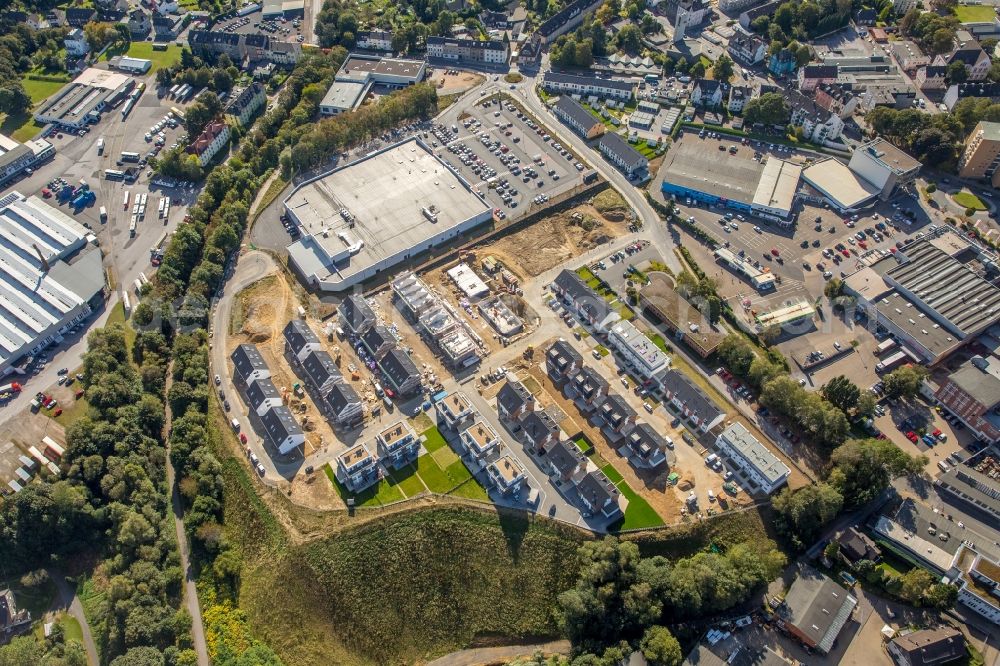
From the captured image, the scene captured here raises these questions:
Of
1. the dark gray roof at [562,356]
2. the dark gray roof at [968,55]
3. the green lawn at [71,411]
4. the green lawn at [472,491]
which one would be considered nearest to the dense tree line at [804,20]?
the dark gray roof at [968,55]

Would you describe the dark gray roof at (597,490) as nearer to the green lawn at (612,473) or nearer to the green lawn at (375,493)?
the green lawn at (612,473)

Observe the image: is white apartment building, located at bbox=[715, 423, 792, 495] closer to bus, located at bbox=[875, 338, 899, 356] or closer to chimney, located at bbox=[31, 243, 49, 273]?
bus, located at bbox=[875, 338, 899, 356]

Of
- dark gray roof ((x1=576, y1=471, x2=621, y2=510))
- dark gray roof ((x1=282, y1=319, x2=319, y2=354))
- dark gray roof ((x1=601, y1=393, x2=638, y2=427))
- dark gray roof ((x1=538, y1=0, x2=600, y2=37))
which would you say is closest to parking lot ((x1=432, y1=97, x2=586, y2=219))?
dark gray roof ((x1=538, y1=0, x2=600, y2=37))

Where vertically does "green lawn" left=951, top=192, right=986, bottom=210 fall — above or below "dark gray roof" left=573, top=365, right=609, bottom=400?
above

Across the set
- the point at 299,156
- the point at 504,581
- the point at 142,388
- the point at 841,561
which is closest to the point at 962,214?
the point at 841,561

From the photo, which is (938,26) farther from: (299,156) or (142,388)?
(142,388)

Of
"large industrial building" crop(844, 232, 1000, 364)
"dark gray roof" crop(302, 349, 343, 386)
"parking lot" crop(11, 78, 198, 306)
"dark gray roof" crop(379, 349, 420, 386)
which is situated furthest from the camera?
"parking lot" crop(11, 78, 198, 306)
